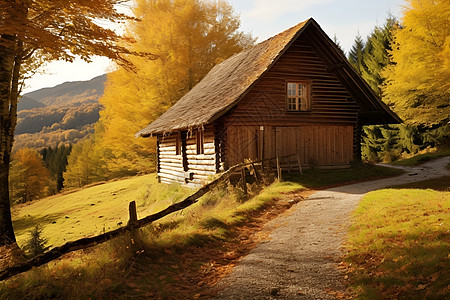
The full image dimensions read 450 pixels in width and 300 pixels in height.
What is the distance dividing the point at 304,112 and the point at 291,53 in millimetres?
3325

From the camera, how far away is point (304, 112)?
17672 millimetres

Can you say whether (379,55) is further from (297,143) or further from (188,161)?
(188,161)

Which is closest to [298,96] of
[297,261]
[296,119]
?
[296,119]

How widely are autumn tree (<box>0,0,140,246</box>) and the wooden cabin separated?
6.79m

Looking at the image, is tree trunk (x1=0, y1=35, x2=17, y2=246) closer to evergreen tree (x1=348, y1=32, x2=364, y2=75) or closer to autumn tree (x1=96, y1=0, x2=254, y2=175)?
autumn tree (x1=96, y1=0, x2=254, y2=175)

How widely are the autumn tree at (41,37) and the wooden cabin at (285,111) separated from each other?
Answer: 22.3ft

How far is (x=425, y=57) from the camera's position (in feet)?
61.5

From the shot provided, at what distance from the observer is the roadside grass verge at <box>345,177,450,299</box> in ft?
14.5

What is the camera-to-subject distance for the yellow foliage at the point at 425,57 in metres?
18.0

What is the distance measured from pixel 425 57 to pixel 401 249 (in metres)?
17.3

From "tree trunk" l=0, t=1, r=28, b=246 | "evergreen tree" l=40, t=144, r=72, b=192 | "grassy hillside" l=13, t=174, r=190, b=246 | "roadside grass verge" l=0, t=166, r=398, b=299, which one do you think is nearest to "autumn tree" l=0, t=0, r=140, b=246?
"tree trunk" l=0, t=1, r=28, b=246

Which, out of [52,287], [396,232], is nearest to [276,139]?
[396,232]

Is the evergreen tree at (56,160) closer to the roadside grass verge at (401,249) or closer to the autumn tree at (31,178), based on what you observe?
the autumn tree at (31,178)

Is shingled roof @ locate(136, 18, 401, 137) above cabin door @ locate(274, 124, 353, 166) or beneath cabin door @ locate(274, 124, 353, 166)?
above
